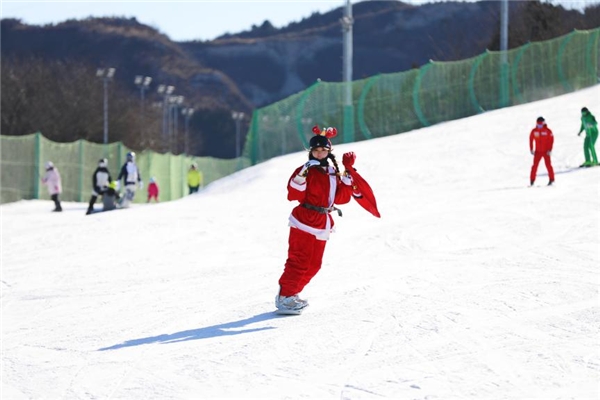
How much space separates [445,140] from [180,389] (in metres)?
21.7

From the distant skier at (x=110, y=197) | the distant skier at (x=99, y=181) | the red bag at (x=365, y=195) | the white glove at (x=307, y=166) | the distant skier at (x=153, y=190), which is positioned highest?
the white glove at (x=307, y=166)

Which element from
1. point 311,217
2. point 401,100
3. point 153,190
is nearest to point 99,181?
point 401,100

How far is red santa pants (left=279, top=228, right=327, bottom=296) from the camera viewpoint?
8.48m

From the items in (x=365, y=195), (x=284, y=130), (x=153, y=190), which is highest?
(x=284, y=130)

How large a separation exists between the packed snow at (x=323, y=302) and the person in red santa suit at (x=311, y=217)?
0.77ft

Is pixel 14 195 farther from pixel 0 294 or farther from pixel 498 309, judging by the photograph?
pixel 498 309

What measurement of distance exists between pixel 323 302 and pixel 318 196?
1.04 meters

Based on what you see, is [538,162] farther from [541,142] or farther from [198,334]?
[198,334]

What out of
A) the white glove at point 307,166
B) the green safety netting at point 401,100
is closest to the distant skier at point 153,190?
the green safety netting at point 401,100

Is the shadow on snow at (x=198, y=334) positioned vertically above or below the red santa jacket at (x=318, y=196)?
below

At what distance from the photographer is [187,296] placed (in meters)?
9.81

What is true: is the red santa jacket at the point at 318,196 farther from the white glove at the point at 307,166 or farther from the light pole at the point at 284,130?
the light pole at the point at 284,130

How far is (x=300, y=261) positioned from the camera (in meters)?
8.53

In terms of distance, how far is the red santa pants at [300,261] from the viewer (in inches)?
334
